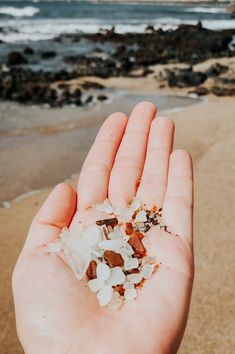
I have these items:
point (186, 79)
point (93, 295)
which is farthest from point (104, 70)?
point (93, 295)

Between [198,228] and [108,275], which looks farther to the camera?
[198,228]

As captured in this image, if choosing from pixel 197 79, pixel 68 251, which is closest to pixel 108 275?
pixel 68 251

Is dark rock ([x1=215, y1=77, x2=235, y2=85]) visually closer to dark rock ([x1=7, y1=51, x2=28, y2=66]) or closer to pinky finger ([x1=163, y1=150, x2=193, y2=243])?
dark rock ([x1=7, y1=51, x2=28, y2=66])

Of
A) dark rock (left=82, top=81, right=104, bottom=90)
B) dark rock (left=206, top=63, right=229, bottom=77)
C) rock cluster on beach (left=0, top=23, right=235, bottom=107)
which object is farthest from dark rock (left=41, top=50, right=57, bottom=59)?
dark rock (left=206, top=63, right=229, bottom=77)

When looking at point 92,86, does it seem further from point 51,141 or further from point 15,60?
point 15,60

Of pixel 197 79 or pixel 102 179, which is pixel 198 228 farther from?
pixel 197 79

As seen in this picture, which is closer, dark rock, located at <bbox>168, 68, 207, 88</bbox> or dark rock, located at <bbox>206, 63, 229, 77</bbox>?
dark rock, located at <bbox>168, 68, 207, 88</bbox>
